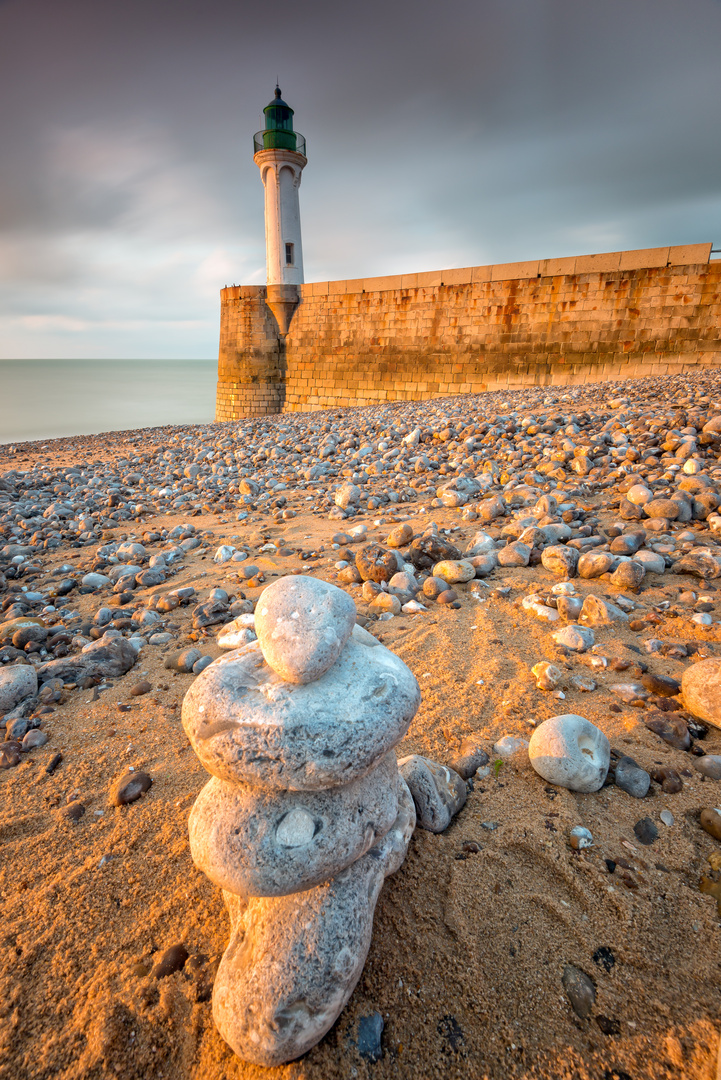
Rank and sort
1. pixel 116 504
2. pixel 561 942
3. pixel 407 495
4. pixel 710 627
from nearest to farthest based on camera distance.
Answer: pixel 561 942 → pixel 710 627 → pixel 407 495 → pixel 116 504

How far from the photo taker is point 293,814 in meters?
1.20

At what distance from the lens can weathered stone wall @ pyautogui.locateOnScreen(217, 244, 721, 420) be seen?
1118cm

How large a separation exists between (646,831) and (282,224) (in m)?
18.7

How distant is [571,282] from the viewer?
11930 millimetres

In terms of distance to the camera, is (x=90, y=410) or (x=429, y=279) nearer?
(x=429, y=279)

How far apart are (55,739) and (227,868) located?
1.38 meters

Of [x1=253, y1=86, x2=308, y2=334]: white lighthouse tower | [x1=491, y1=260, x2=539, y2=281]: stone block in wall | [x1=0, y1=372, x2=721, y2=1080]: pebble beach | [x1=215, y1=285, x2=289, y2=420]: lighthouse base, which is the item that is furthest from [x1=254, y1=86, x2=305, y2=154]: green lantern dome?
[x1=0, y1=372, x2=721, y2=1080]: pebble beach

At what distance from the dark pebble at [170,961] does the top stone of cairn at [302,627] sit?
78 centimetres

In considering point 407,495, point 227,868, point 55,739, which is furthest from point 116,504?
point 227,868

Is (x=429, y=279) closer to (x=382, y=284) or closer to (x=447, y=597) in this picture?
(x=382, y=284)

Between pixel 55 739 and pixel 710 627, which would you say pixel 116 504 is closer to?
pixel 55 739

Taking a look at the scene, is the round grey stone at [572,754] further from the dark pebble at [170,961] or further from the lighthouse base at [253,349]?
the lighthouse base at [253,349]

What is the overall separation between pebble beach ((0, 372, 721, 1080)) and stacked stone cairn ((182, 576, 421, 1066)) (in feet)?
0.43

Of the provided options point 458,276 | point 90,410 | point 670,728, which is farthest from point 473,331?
point 90,410
